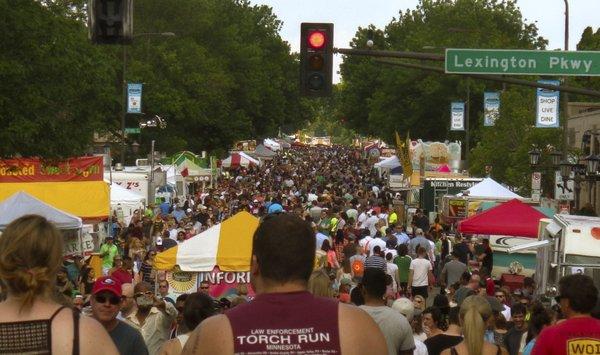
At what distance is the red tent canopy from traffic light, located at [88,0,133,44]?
11.8 metres

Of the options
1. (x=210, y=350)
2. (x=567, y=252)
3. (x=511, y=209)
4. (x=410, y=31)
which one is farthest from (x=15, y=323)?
(x=410, y=31)

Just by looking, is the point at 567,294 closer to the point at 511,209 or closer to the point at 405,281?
the point at 405,281

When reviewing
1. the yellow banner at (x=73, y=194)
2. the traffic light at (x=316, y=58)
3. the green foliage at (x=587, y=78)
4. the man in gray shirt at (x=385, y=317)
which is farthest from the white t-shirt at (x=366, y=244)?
the green foliage at (x=587, y=78)

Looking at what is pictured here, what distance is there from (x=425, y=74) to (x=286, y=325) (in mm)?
82215

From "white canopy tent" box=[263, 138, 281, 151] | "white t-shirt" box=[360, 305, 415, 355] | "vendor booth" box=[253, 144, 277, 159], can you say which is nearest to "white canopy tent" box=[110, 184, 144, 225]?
"white t-shirt" box=[360, 305, 415, 355]

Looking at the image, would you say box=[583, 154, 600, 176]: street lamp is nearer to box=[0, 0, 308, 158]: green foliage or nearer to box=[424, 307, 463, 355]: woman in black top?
box=[0, 0, 308, 158]: green foliage

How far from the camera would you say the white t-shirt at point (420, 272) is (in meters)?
23.5

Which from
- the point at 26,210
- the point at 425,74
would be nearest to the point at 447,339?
the point at 26,210

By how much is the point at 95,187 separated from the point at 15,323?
26813mm

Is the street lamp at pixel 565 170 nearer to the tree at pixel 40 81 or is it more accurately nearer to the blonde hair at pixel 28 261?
the tree at pixel 40 81

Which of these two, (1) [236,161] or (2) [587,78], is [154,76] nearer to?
(1) [236,161]

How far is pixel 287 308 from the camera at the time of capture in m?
4.53

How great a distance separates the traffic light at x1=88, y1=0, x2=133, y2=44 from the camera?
1574cm

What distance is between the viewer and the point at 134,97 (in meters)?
52.0
